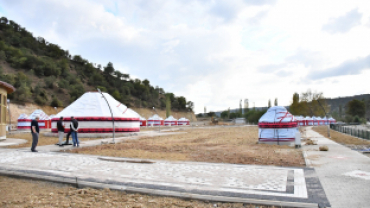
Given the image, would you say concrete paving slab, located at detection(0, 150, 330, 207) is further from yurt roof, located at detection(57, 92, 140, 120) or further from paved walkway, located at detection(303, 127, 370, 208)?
yurt roof, located at detection(57, 92, 140, 120)

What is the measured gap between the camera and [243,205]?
4246mm

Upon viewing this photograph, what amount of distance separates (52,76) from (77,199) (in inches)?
2361

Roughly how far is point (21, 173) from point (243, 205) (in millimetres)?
→ 5097

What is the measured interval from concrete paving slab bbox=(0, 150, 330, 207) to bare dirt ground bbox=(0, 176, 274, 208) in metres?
0.17

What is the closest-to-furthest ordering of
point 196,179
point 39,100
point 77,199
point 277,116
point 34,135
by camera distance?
point 77,199 < point 196,179 < point 34,135 < point 277,116 < point 39,100

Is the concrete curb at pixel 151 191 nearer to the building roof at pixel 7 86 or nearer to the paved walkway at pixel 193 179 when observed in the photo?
the paved walkway at pixel 193 179

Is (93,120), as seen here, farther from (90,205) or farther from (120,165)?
(90,205)

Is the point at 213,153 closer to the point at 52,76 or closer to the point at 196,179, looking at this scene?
the point at 196,179

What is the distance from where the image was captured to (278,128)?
14.4 metres

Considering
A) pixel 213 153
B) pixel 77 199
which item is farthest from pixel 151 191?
pixel 213 153

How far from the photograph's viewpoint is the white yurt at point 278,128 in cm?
1435

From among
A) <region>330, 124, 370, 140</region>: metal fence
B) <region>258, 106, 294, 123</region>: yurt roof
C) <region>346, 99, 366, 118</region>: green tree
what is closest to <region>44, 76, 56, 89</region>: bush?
<region>258, 106, 294, 123</region>: yurt roof

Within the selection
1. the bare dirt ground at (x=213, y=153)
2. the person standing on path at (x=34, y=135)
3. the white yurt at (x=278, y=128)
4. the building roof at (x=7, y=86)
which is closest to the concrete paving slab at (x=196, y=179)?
the bare dirt ground at (x=213, y=153)

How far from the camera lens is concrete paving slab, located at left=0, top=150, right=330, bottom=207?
4.50 meters
